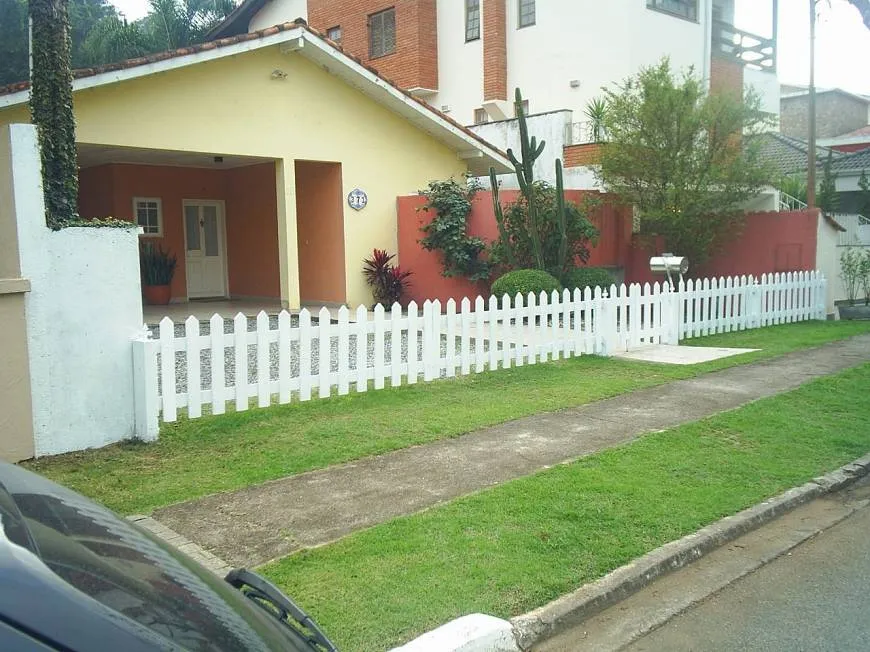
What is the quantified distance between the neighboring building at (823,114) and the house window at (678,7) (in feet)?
68.3

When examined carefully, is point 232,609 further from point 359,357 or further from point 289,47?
point 289,47

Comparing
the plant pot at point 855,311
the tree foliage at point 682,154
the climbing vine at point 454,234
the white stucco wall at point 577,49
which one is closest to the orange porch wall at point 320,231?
the climbing vine at point 454,234

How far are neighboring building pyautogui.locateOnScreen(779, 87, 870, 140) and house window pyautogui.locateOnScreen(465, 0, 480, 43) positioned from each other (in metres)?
23.0

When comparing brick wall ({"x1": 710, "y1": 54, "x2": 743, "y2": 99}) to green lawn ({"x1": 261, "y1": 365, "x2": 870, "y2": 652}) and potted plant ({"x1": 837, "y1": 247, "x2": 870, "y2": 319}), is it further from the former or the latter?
green lawn ({"x1": 261, "y1": 365, "x2": 870, "y2": 652})

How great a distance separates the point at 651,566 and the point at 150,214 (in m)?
16.3

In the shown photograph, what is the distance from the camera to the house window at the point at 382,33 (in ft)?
90.2

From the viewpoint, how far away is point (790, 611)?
4.35 m

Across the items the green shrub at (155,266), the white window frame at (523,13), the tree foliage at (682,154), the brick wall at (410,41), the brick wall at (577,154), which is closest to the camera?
the tree foliage at (682,154)

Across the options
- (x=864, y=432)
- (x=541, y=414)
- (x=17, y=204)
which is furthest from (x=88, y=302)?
(x=864, y=432)

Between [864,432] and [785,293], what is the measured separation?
836 centimetres

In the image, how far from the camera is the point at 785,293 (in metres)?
15.4

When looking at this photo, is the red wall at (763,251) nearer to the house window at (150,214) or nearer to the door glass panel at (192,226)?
the door glass panel at (192,226)

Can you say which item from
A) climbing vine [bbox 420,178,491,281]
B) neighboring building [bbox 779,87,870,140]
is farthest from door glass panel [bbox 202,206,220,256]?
neighboring building [bbox 779,87,870,140]

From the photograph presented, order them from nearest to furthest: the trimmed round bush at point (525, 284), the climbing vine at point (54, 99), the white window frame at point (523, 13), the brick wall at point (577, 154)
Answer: the climbing vine at point (54, 99), the trimmed round bush at point (525, 284), the brick wall at point (577, 154), the white window frame at point (523, 13)
